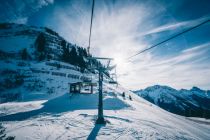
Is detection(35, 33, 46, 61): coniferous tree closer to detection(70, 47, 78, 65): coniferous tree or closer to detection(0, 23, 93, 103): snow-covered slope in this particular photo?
detection(0, 23, 93, 103): snow-covered slope

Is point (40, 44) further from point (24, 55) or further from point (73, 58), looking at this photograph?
point (73, 58)

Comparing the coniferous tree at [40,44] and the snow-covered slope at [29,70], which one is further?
the coniferous tree at [40,44]

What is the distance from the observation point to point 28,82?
55.3 metres

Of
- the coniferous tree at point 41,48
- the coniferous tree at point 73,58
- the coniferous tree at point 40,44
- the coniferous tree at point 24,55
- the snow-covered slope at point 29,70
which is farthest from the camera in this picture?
the coniferous tree at point 73,58

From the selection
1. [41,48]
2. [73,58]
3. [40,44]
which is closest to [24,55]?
[41,48]

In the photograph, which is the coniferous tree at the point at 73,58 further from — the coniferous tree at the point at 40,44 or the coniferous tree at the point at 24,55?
the coniferous tree at the point at 24,55

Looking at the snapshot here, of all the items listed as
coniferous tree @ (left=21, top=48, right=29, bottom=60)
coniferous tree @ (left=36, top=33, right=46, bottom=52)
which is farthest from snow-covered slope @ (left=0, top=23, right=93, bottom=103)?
coniferous tree @ (left=36, top=33, right=46, bottom=52)

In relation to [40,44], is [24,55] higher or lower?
lower

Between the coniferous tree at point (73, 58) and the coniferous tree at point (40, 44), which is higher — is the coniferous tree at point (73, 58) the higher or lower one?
the lower one

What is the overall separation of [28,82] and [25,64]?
1807 cm

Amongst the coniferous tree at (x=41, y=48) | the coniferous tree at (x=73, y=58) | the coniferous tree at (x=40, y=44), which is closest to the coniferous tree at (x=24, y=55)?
the coniferous tree at (x=41, y=48)

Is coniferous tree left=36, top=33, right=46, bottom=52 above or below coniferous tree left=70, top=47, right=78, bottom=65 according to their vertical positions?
above

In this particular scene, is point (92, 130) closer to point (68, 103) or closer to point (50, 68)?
point (68, 103)

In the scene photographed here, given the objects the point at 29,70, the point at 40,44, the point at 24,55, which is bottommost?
the point at 29,70
